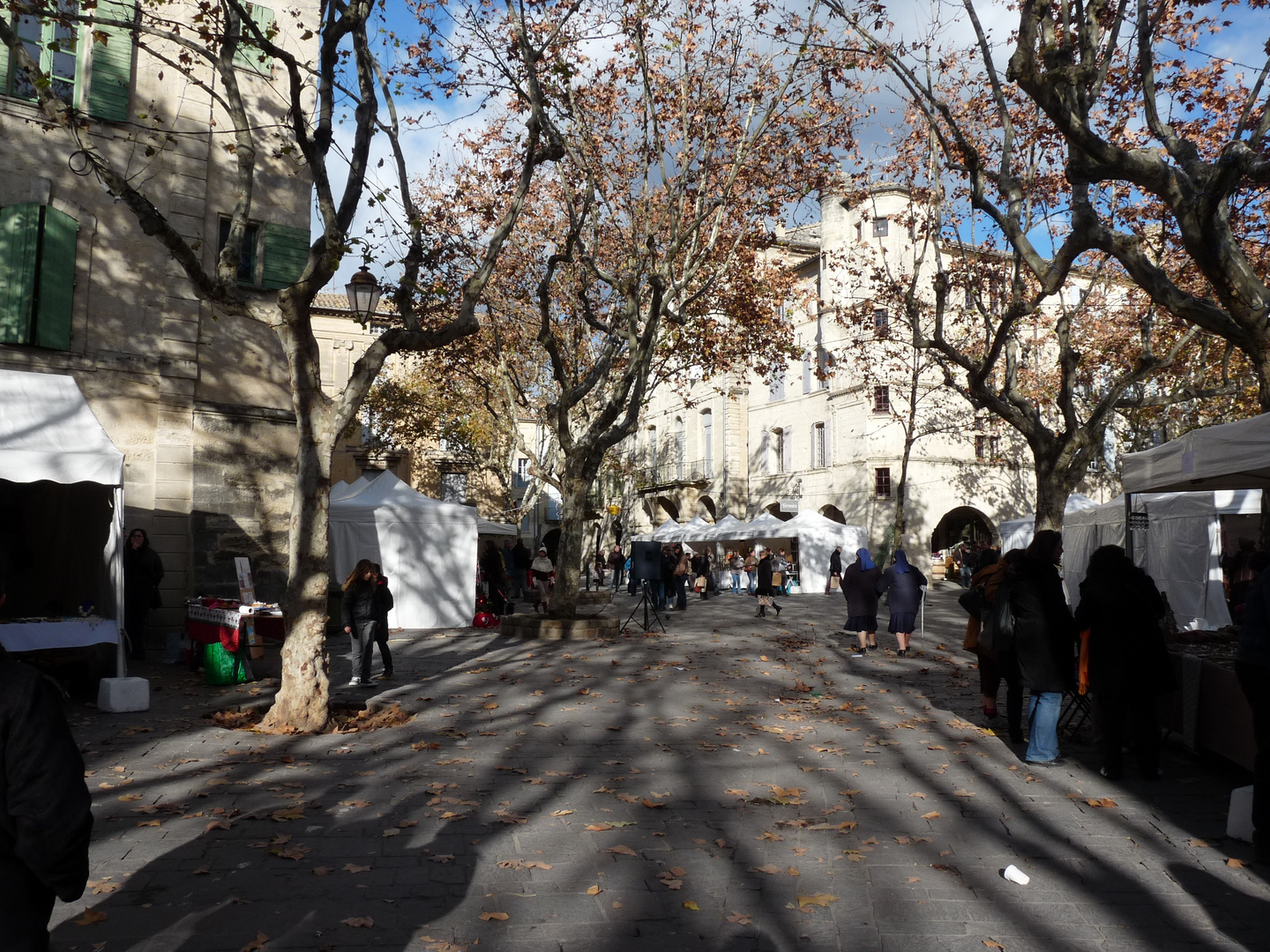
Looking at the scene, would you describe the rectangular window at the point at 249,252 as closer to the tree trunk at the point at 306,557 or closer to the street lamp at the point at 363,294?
the street lamp at the point at 363,294

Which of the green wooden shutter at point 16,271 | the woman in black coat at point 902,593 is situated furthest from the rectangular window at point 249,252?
the woman in black coat at point 902,593

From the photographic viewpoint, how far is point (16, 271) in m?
12.9

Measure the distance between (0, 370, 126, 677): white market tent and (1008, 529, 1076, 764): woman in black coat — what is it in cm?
794

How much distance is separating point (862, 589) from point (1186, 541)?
6.25 meters

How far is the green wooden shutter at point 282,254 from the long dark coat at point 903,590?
9565 mm

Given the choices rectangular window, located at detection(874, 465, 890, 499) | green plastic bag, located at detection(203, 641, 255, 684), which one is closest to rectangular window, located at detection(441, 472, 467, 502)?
rectangular window, located at detection(874, 465, 890, 499)

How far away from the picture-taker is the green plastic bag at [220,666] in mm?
10961

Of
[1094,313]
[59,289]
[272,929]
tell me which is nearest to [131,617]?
[59,289]

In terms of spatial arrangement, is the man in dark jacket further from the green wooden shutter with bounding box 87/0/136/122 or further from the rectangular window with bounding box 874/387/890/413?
the rectangular window with bounding box 874/387/890/413

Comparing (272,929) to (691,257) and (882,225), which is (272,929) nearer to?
(691,257)

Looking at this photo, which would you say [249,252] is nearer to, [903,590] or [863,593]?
[863,593]

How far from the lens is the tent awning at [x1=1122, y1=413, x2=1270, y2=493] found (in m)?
6.77

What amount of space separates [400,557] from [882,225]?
27.6m

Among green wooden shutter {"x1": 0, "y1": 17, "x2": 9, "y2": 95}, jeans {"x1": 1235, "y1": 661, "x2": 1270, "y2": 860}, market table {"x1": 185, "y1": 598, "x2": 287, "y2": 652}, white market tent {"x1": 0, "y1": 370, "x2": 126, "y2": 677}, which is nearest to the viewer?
jeans {"x1": 1235, "y1": 661, "x2": 1270, "y2": 860}
